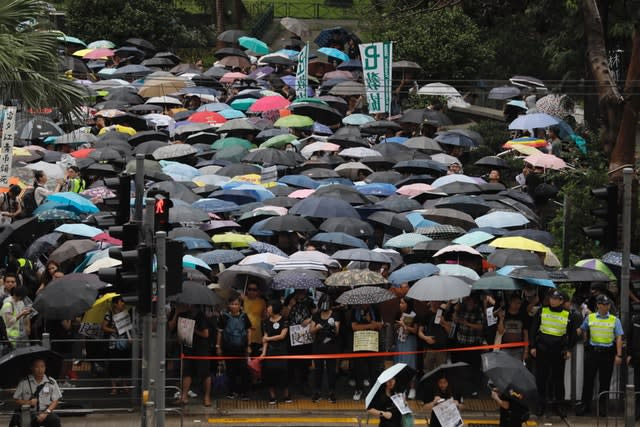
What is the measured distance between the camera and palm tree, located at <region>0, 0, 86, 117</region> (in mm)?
20625

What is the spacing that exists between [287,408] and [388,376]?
3668mm

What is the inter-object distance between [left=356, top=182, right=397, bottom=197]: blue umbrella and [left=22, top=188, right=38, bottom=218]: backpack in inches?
248

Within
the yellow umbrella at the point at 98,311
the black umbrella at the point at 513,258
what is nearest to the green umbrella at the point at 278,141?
the black umbrella at the point at 513,258

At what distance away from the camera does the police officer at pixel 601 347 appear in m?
18.4

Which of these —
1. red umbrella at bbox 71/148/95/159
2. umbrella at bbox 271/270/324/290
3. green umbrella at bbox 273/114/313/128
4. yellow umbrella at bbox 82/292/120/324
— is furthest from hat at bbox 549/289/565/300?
green umbrella at bbox 273/114/313/128

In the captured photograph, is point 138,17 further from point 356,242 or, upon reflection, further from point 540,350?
point 540,350

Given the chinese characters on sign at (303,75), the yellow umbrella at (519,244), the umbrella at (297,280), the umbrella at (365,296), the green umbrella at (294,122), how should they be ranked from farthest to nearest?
the chinese characters on sign at (303,75)
the green umbrella at (294,122)
the yellow umbrella at (519,244)
the umbrella at (297,280)
the umbrella at (365,296)

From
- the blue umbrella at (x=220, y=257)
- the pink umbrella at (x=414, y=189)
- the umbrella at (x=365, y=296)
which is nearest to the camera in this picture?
the umbrella at (x=365, y=296)

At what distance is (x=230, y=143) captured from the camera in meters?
30.5

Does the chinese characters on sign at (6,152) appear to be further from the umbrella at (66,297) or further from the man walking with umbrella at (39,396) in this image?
the man walking with umbrella at (39,396)

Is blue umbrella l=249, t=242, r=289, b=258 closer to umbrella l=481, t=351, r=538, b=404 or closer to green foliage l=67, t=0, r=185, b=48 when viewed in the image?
umbrella l=481, t=351, r=538, b=404

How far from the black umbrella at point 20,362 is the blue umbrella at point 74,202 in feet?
24.0

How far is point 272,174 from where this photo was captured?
1059 inches

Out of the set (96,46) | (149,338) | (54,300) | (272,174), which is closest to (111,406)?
(54,300)
